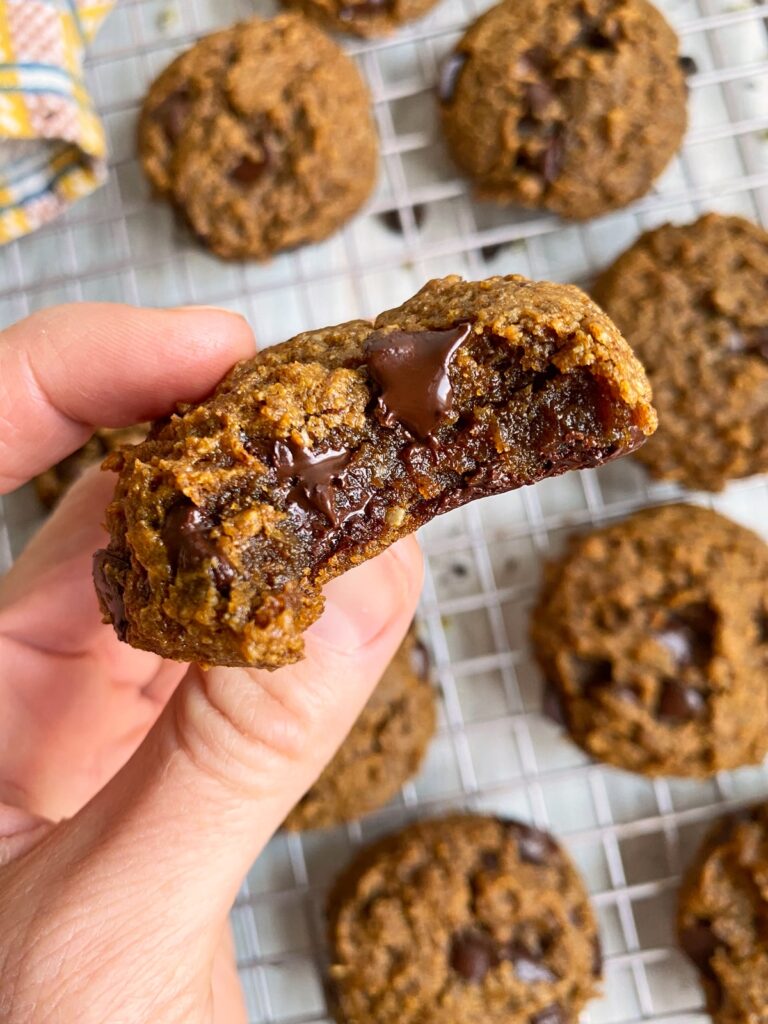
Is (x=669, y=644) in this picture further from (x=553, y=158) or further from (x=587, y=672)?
(x=553, y=158)

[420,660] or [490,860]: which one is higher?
[420,660]

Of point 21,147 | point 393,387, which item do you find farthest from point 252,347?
point 21,147

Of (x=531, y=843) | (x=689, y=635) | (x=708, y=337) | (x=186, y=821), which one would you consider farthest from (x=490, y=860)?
(x=708, y=337)

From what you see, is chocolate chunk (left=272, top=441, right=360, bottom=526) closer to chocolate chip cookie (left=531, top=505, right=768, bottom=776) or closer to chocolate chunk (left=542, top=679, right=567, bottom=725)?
chocolate chip cookie (left=531, top=505, right=768, bottom=776)

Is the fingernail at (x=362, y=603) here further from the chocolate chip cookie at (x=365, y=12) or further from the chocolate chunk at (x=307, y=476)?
the chocolate chip cookie at (x=365, y=12)

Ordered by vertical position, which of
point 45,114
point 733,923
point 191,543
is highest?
point 45,114

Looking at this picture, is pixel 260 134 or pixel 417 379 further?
pixel 260 134

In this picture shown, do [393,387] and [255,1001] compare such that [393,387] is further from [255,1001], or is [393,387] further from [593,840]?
[255,1001]

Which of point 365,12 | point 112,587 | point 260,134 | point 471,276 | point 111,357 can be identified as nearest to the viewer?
point 112,587

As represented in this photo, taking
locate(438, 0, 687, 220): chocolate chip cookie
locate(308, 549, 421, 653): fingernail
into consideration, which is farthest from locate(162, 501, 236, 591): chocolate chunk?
locate(438, 0, 687, 220): chocolate chip cookie
